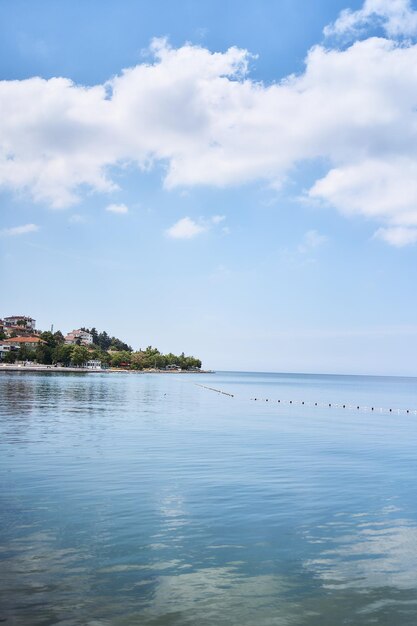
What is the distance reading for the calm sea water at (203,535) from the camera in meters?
12.7

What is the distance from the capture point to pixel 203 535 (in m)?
18.2

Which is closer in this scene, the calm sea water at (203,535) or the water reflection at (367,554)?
the calm sea water at (203,535)

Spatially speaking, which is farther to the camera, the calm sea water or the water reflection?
the water reflection

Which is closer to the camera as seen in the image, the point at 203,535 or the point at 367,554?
the point at 367,554

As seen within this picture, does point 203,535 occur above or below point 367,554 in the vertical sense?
above

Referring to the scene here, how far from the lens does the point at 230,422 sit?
61.3 metres

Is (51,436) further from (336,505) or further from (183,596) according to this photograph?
(183,596)

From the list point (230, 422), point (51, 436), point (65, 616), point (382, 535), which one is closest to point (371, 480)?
point (382, 535)

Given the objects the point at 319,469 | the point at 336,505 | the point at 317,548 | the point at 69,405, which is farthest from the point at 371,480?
the point at 69,405

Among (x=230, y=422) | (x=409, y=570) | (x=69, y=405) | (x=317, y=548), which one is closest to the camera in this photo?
(x=409, y=570)

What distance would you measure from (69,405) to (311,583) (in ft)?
207

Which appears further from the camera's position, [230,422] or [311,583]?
[230,422]

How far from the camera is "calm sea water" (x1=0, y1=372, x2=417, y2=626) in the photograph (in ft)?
41.8

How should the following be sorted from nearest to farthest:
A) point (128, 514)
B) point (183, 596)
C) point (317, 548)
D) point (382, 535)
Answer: point (183, 596) < point (317, 548) < point (382, 535) < point (128, 514)
